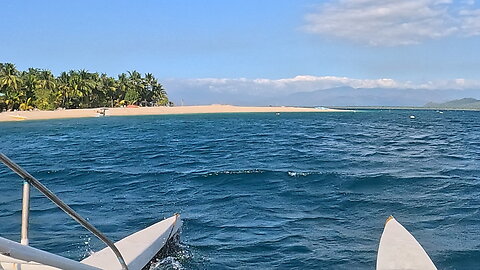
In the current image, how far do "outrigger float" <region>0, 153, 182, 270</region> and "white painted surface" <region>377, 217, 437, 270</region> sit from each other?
3.49 meters

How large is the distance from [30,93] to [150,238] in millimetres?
86243

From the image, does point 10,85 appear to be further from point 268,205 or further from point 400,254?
point 400,254

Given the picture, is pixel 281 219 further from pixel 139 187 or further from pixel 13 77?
pixel 13 77

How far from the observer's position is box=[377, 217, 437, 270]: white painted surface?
6.70 metres

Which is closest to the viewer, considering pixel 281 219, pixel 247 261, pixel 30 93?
pixel 247 261

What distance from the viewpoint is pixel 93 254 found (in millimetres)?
6574

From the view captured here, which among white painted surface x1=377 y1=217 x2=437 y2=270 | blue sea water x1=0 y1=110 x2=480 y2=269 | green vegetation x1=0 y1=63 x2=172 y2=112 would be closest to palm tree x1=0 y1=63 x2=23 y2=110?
green vegetation x1=0 y1=63 x2=172 y2=112

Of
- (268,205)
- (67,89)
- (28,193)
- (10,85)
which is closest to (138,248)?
(28,193)

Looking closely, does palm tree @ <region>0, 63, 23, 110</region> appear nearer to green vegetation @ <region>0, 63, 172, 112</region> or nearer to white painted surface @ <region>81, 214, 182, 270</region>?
green vegetation @ <region>0, 63, 172, 112</region>

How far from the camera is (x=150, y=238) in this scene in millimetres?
7535

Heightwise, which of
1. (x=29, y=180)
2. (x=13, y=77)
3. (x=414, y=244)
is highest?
(x=13, y=77)

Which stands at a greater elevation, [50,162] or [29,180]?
[29,180]

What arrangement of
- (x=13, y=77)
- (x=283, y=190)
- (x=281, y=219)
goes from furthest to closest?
1. (x=13, y=77)
2. (x=283, y=190)
3. (x=281, y=219)

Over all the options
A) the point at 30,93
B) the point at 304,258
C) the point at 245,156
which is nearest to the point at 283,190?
the point at 304,258
